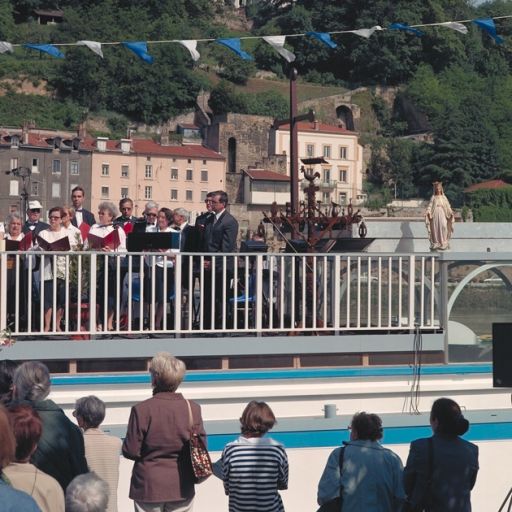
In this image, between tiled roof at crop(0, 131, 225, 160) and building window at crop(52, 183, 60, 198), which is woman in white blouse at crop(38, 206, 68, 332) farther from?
building window at crop(52, 183, 60, 198)

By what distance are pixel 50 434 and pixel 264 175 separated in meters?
105

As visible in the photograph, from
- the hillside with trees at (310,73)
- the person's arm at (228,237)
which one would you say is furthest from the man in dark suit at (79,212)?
the hillside with trees at (310,73)

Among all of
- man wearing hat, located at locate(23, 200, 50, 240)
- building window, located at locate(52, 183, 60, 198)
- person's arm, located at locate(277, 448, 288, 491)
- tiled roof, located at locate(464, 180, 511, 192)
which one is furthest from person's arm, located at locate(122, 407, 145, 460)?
tiled roof, located at locate(464, 180, 511, 192)

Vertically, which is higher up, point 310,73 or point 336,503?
point 310,73

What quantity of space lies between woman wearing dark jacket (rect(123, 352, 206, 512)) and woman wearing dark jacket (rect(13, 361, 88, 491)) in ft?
1.70

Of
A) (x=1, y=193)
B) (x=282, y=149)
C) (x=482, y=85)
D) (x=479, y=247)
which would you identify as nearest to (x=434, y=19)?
(x=482, y=85)

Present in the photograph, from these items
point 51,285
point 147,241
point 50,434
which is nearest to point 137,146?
point 147,241

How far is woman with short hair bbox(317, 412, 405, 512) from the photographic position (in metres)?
5.98

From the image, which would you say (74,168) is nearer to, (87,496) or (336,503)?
(336,503)

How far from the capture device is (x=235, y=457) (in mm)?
5977

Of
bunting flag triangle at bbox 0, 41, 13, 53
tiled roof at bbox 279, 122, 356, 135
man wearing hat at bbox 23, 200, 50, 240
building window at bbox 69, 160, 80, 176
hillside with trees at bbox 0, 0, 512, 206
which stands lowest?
man wearing hat at bbox 23, 200, 50, 240

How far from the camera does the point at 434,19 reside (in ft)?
431

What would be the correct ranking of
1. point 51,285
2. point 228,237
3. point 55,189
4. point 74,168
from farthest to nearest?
1. point 74,168
2. point 55,189
3. point 228,237
4. point 51,285

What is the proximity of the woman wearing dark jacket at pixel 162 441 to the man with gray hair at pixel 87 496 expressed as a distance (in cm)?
152
